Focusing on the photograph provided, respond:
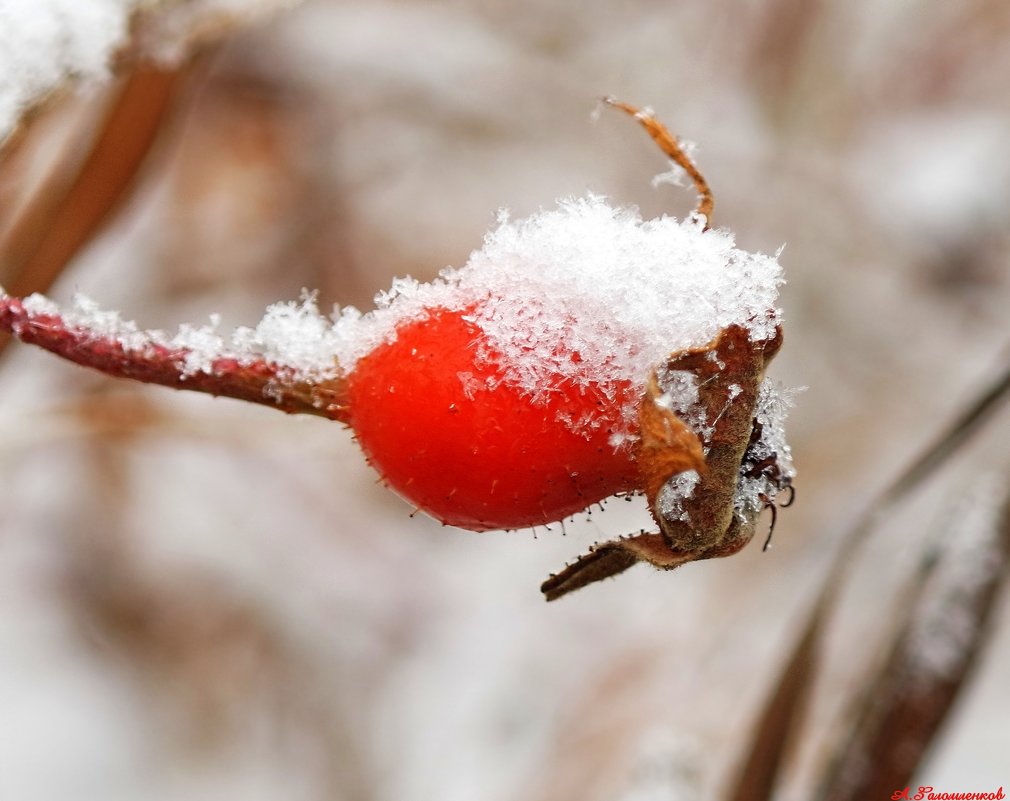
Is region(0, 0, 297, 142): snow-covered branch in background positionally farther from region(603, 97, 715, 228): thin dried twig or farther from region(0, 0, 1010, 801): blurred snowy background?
region(0, 0, 1010, 801): blurred snowy background

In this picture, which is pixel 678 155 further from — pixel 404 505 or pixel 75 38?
pixel 404 505

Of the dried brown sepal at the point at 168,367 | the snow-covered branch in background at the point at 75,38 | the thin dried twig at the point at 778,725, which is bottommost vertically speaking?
the thin dried twig at the point at 778,725

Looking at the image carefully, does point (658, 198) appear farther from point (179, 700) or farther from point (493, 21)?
point (179, 700)

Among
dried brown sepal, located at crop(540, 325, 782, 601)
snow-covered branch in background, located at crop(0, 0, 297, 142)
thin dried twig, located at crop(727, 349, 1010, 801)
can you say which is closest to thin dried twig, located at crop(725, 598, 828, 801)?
thin dried twig, located at crop(727, 349, 1010, 801)

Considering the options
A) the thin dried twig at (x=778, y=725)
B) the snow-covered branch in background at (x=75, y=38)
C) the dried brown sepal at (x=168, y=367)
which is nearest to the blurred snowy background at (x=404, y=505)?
the thin dried twig at (x=778, y=725)

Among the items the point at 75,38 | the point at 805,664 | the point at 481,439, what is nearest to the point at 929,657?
the point at 805,664

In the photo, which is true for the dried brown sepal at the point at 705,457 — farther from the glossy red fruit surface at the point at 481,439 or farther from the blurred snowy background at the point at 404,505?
the blurred snowy background at the point at 404,505

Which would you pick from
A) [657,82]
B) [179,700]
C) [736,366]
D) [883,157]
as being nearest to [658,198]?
[657,82]
